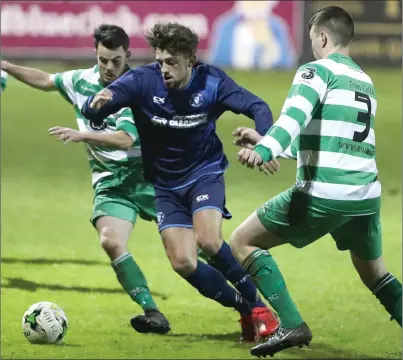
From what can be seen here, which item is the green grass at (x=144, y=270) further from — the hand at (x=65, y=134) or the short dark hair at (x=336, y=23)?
the short dark hair at (x=336, y=23)

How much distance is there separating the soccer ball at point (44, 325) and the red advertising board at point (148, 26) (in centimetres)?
1473

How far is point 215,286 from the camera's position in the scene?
6.80 metres

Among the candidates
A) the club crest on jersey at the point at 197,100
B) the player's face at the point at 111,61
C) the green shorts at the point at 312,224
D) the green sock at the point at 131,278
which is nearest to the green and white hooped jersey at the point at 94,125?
the player's face at the point at 111,61

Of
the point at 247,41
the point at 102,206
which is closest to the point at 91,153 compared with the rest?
the point at 102,206

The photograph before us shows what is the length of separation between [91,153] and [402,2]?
13536 millimetres

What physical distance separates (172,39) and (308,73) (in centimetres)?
109

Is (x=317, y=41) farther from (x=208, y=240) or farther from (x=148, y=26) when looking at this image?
(x=148, y=26)

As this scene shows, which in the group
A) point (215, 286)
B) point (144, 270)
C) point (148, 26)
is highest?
point (215, 286)

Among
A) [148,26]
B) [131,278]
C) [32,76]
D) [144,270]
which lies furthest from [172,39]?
[148,26]

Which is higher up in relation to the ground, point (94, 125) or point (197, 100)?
point (197, 100)

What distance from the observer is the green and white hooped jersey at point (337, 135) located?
222 inches

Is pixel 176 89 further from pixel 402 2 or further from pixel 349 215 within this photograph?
pixel 402 2

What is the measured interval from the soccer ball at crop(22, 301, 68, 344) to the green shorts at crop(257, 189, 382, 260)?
161 centimetres

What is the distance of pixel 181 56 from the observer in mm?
6496
